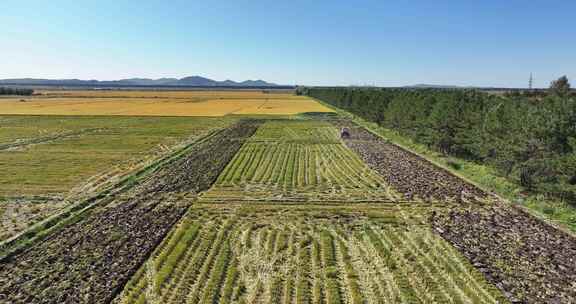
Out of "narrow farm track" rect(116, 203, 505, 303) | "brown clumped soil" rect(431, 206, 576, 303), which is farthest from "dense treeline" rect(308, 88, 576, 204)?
"narrow farm track" rect(116, 203, 505, 303)

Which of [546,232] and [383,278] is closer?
[383,278]

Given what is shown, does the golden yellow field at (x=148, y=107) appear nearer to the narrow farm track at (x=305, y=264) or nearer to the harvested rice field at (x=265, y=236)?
the harvested rice field at (x=265, y=236)

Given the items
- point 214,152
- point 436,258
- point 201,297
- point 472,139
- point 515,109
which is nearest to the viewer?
point 201,297

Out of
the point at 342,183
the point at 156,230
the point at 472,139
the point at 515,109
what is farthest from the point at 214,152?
the point at 515,109

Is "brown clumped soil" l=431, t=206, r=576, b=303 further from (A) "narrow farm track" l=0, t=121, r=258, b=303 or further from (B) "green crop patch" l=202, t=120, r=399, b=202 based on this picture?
(A) "narrow farm track" l=0, t=121, r=258, b=303

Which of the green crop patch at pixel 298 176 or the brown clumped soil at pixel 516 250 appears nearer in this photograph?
the brown clumped soil at pixel 516 250

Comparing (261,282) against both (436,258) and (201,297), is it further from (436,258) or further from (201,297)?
(436,258)

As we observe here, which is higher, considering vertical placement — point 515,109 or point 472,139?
point 515,109

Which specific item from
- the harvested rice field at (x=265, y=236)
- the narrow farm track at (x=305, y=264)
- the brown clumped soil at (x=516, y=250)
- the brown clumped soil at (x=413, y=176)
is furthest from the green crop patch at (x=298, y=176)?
the brown clumped soil at (x=516, y=250)
